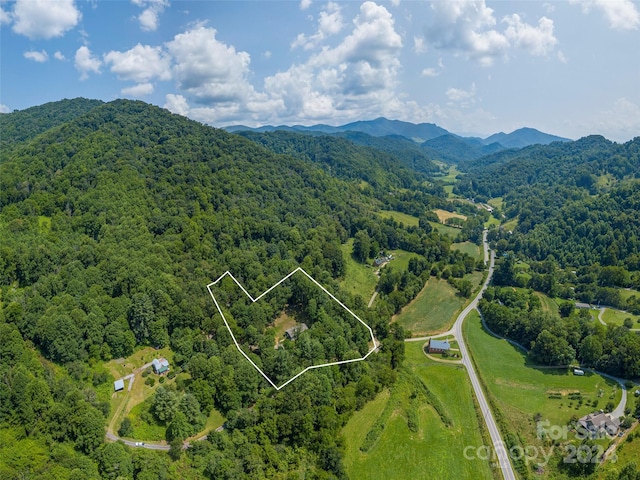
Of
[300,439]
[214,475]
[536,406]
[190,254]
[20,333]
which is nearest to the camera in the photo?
[214,475]

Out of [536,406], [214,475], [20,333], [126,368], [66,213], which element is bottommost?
[536,406]

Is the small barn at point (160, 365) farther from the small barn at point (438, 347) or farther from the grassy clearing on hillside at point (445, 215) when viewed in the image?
the grassy clearing on hillside at point (445, 215)

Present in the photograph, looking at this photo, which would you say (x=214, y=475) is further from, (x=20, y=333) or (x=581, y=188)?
(x=581, y=188)

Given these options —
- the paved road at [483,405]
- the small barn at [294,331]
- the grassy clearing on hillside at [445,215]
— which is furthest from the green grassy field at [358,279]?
the grassy clearing on hillside at [445,215]

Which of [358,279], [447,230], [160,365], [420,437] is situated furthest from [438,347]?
[447,230]

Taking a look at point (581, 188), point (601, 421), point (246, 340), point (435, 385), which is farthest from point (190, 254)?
point (581, 188)

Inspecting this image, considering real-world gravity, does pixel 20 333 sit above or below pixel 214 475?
above
